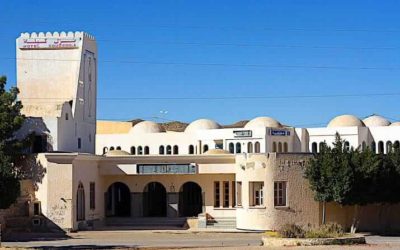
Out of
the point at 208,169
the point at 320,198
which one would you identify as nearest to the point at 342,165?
the point at 320,198

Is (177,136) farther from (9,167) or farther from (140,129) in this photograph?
(9,167)

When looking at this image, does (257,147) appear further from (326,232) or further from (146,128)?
(326,232)

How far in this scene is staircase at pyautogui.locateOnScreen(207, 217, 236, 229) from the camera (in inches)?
1863

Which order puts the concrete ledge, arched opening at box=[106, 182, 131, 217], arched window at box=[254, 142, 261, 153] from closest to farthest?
1. the concrete ledge
2. arched opening at box=[106, 182, 131, 217]
3. arched window at box=[254, 142, 261, 153]

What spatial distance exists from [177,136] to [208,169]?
52.6 feet

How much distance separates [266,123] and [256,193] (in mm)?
18243

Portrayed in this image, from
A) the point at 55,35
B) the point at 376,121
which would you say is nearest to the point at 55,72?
the point at 55,35

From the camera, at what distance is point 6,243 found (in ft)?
124

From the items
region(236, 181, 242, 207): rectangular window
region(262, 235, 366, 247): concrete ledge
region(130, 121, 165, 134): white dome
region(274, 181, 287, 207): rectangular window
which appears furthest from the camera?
region(130, 121, 165, 134): white dome

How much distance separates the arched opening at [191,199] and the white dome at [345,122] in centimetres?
1485

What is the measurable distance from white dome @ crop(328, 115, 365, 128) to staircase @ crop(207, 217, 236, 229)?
17478 mm

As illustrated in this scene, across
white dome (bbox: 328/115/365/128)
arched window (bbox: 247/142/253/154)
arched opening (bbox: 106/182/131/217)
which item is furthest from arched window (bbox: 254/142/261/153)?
arched opening (bbox: 106/182/131/217)

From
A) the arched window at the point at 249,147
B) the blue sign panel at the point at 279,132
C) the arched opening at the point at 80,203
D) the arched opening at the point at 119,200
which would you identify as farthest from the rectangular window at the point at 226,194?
the blue sign panel at the point at 279,132

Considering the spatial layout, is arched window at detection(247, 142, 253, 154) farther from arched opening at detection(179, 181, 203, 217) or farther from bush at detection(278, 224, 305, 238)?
bush at detection(278, 224, 305, 238)
